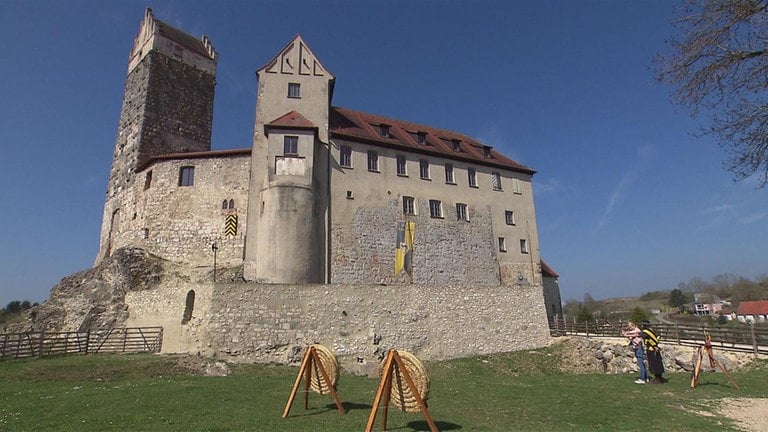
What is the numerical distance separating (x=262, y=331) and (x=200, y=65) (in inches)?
1143

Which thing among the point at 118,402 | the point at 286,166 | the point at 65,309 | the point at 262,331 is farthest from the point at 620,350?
the point at 65,309

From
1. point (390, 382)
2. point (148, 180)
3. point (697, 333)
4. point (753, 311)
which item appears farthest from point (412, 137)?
point (753, 311)

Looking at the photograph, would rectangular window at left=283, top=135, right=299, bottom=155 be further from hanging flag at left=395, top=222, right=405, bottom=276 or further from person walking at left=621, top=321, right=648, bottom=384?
person walking at left=621, top=321, right=648, bottom=384

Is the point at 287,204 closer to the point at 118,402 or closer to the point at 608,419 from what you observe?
the point at 118,402

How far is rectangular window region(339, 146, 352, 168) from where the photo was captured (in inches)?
1177

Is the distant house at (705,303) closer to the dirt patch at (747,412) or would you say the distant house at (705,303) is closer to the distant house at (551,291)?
the distant house at (551,291)

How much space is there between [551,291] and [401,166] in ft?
60.7

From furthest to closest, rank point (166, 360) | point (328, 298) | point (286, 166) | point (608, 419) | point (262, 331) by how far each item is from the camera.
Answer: point (286, 166)
point (328, 298)
point (262, 331)
point (166, 360)
point (608, 419)

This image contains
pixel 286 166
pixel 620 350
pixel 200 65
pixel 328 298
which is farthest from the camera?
pixel 200 65

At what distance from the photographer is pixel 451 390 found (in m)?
13.7

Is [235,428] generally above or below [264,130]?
below

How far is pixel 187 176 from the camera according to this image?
30281mm

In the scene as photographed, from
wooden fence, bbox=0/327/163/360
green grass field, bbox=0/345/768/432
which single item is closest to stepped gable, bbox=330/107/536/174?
wooden fence, bbox=0/327/163/360

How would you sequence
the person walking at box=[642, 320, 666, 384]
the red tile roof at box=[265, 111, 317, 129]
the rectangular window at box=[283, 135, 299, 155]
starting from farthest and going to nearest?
the red tile roof at box=[265, 111, 317, 129]
the rectangular window at box=[283, 135, 299, 155]
the person walking at box=[642, 320, 666, 384]
